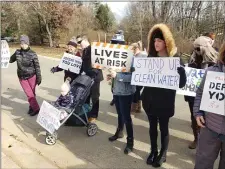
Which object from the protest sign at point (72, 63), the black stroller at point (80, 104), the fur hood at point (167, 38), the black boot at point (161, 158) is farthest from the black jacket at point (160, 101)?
the protest sign at point (72, 63)

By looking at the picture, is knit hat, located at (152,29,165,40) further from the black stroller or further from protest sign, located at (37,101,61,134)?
protest sign, located at (37,101,61,134)

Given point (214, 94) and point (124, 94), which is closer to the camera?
point (214, 94)

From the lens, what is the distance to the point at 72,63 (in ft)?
18.8

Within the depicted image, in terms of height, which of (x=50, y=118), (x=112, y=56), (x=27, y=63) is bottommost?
(x=50, y=118)

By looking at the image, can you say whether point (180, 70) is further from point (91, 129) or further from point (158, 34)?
point (91, 129)

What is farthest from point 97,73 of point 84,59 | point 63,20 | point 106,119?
point 63,20

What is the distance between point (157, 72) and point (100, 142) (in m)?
1.80

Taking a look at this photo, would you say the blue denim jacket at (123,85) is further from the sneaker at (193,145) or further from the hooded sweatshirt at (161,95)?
the sneaker at (193,145)

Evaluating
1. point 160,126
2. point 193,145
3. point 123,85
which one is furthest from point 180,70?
point 193,145

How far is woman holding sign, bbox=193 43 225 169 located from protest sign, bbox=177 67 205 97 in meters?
1.69

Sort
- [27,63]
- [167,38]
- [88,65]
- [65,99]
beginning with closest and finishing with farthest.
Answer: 1. [167,38]
2. [65,99]
3. [88,65]
4. [27,63]

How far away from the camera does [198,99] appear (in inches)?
121

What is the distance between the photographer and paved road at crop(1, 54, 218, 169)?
4340mm

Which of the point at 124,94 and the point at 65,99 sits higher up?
the point at 124,94
